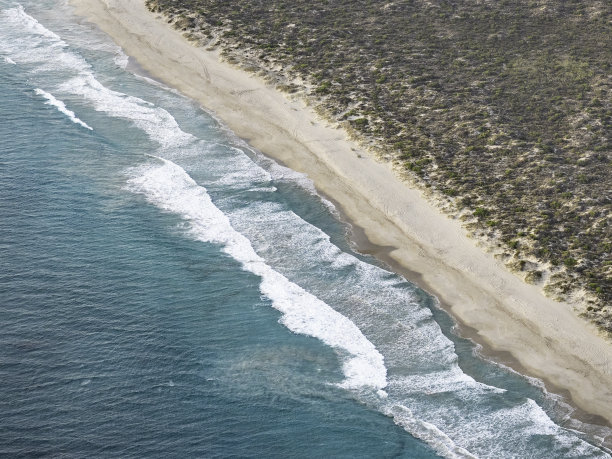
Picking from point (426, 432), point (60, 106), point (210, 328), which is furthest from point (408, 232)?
point (60, 106)

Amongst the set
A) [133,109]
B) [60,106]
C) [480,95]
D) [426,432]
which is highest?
[480,95]

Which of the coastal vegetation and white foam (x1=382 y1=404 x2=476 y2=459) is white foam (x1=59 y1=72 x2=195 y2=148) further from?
white foam (x1=382 y1=404 x2=476 y2=459)

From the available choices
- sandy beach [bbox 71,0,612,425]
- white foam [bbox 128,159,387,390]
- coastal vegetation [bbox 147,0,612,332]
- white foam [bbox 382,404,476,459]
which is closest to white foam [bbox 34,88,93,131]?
sandy beach [bbox 71,0,612,425]

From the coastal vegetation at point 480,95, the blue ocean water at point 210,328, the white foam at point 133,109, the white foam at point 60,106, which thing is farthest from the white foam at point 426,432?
the white foam at point 60,106

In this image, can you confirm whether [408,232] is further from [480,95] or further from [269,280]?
[480,95]

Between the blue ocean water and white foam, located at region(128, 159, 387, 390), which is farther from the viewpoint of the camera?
white foam, located at region(128, 159, 387, 390)

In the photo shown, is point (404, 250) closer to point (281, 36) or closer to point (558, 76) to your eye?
point (558, 76)
